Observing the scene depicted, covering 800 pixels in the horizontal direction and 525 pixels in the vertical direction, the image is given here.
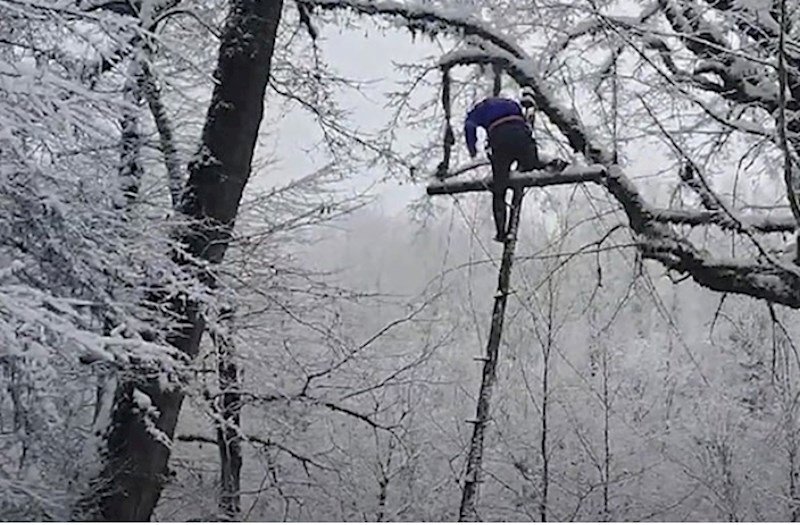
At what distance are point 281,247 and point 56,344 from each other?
7949 mm

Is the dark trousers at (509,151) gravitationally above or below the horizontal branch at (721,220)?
above

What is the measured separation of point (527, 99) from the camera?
5.93m

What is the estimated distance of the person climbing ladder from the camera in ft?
18.8

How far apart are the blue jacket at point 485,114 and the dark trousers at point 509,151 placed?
0.22m

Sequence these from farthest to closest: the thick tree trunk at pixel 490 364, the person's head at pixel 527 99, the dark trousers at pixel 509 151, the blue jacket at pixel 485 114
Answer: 1. the thick tree trunk at pixel 490 364
2. the blue jacket at pixel 485 114
3. the person's head at pixel 527 99
4. the dark trousers at pixel 509 151

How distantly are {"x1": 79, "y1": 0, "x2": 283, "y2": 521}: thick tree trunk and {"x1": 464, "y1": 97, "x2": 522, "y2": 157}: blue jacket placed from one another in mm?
1563

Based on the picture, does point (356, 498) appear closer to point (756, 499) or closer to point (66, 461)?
point (756, 499)

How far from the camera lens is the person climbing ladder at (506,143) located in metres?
5.74

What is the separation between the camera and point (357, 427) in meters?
16.3

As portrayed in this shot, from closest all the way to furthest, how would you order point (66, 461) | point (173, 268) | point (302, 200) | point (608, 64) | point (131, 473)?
1. point (173, 268)
2. point (131, 473)
3. point (66, 461)
4. point (608, 64)
5. point (302, 200)

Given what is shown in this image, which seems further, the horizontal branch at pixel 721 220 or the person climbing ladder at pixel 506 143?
the person climbing ladder at pixel 506 143

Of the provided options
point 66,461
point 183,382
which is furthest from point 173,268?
point 66,461

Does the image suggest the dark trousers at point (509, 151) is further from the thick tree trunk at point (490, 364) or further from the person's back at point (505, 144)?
the thick tree trunk at point (490, 364)

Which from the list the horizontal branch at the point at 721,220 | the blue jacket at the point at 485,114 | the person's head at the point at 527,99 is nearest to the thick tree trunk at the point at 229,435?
the blue jacket at the point at 485,114
